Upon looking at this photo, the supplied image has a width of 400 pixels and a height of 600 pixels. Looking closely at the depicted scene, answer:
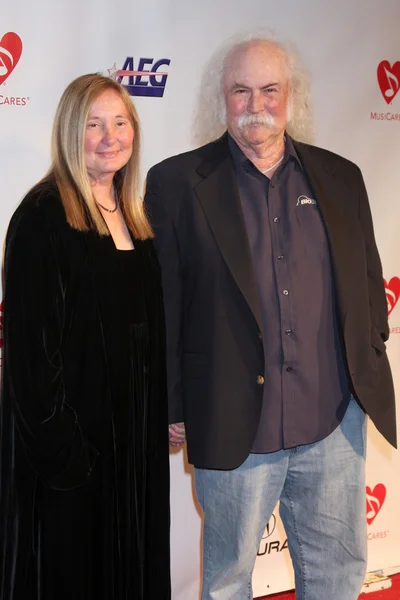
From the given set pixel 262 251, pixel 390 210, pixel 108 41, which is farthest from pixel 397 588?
pixel 108 41

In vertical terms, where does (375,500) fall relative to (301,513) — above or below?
below

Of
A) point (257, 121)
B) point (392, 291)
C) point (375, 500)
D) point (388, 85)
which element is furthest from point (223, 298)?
point (375, 500)

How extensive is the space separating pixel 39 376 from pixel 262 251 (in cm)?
69

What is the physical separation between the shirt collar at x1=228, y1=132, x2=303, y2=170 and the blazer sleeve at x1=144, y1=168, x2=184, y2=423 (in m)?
0.22

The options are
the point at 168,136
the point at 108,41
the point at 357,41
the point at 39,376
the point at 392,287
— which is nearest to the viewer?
the point at 39,376

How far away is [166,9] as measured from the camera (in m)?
2.65

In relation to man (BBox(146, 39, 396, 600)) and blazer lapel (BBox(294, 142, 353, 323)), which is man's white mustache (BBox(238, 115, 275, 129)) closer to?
man (BBox(146, 39, 396, 600))

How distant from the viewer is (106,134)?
6.12ft

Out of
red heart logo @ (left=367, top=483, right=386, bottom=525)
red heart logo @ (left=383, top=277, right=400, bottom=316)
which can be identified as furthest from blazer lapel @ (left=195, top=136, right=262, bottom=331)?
red heart logo @ (left=367, top=483, right=386, bottom=525)

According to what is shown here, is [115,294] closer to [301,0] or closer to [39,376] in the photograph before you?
[39,376]

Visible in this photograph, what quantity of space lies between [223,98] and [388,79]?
1.19 m

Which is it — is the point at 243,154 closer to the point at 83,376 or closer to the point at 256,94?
the point at 256,94

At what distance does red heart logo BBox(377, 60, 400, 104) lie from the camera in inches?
120

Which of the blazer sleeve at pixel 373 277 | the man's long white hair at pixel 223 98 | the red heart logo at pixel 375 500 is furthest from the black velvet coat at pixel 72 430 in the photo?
the red heart logo at pixel 375 500
